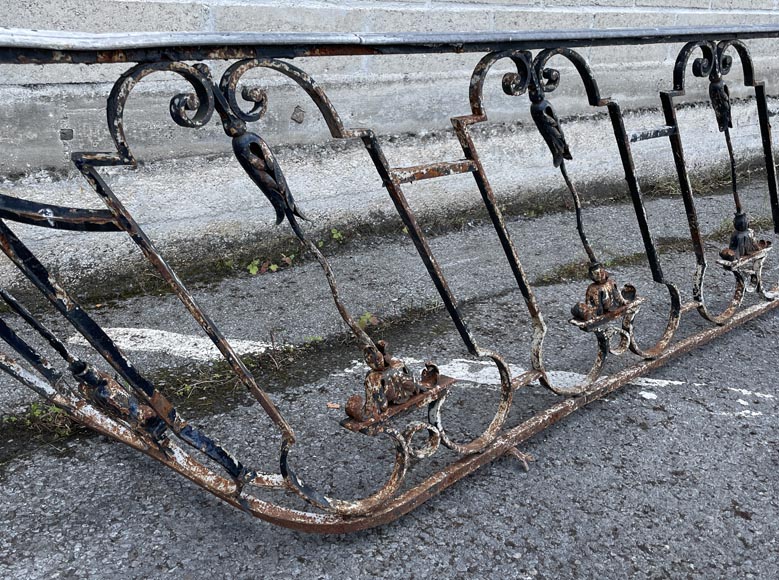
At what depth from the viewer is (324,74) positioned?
3.46 meters

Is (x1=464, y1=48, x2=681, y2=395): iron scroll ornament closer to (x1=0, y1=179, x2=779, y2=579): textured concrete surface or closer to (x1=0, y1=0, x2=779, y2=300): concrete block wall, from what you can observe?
(x1=0, y1=179, x2=779, y2=579): textured concrete surface

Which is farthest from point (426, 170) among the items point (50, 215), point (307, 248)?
point (50, 215)

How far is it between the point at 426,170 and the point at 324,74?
1.99 metres

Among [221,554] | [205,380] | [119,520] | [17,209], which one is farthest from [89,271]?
[17,209]

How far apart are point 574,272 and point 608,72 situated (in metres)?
1.62

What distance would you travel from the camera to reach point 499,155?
13.4ft

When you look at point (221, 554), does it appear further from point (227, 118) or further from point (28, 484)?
point (227, 118)

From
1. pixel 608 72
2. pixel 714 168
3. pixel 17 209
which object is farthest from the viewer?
pixel 714 168

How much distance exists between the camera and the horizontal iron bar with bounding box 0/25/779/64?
43.9 inches

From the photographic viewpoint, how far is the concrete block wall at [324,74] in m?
2.88

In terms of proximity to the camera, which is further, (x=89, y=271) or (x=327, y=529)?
(x=89, y=271)

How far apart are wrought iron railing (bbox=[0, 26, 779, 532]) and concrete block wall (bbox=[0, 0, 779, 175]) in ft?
4.75

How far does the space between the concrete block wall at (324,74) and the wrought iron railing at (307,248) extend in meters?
1.45

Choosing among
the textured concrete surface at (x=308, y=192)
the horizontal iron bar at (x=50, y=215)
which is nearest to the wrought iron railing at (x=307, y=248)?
the horizontal iron bar at (x=50, y=215)
